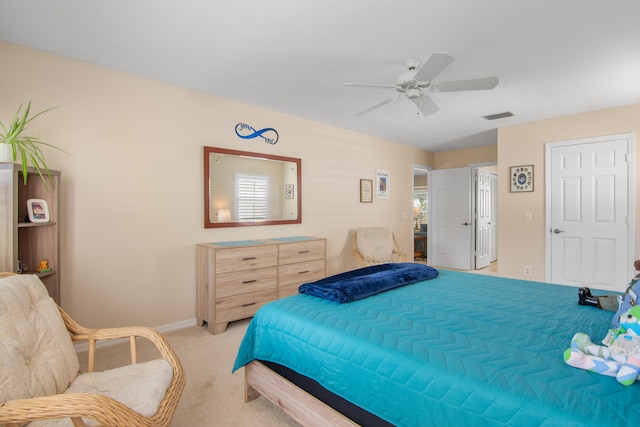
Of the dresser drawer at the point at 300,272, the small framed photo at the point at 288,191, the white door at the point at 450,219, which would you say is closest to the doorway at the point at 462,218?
the white door at the point at 450,219

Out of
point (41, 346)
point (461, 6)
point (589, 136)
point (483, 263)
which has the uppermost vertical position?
point (461, 6)

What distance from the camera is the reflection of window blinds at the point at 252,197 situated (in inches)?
142

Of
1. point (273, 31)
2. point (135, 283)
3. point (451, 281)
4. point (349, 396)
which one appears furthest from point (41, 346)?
point (451, 281)

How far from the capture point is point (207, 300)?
3092 mm

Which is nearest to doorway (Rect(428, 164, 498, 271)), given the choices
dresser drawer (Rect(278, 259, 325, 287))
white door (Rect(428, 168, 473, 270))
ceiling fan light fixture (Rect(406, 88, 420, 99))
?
white door (Rect(428, 168, 473, 270))

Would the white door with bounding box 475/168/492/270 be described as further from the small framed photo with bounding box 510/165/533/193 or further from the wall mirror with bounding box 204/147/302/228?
the wall mirror with bounding box 204/147/302/228

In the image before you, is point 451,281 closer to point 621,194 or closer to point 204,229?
point 204,229

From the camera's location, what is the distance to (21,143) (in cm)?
219

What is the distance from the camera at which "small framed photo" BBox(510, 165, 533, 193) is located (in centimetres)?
446

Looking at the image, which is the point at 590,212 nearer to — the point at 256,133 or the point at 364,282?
the point at 364,282

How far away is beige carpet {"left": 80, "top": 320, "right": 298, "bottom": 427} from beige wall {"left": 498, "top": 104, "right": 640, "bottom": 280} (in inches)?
156

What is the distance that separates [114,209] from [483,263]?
631cm

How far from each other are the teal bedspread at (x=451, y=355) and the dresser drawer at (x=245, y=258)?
126cm

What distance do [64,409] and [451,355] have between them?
4.44ft
